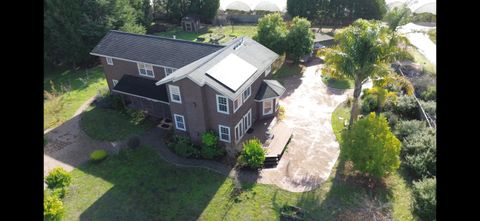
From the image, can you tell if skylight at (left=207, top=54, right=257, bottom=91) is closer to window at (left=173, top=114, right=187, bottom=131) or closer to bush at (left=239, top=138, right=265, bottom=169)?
bush at (left=239, top=138, right=265, bottom=169)

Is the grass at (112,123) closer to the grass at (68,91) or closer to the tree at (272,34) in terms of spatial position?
the grass at (68,91)

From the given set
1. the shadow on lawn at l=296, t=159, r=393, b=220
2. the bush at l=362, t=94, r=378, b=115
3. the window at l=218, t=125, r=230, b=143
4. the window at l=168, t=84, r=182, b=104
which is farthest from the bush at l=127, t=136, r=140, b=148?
the bush at l=362, t=94, r=378, b=115

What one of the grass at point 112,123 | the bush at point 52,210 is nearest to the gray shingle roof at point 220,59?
the grass at point 112,123

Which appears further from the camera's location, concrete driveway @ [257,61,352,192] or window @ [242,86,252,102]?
window @ [242,86,252,102]

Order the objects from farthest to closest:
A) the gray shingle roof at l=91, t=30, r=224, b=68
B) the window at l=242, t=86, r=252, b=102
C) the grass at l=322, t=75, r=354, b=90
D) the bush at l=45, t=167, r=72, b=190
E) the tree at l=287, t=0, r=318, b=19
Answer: the tree at l=287, t=0, r=318, b=19
the grass at l=322, t=75, r=354, b=90
the gray shingle roof at l=91, t=30, r=224, b=68
the window at l=242, t=86, r=252, b=102
the bush at l=45, t=167, r=72, b=190

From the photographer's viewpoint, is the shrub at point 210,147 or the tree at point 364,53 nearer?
the tree at point 364,53
